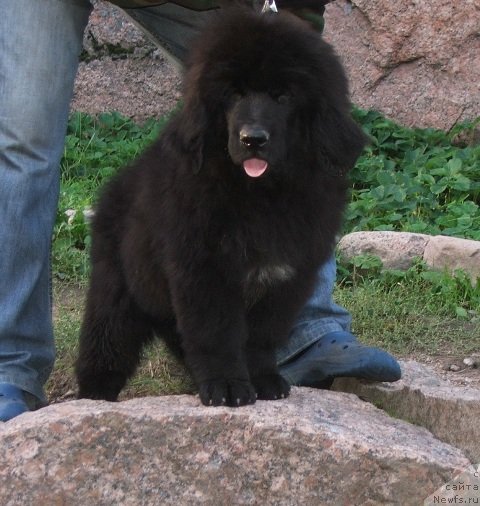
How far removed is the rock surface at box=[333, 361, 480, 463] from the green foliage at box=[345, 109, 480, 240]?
216 centimetres

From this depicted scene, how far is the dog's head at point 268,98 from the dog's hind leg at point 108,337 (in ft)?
2.28

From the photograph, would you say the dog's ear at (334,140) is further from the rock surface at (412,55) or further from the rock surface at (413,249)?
the rock surface at (412,55)

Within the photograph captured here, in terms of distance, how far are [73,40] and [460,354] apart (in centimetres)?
230

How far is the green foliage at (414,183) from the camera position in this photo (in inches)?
242

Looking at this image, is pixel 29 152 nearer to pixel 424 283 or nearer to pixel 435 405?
pixel 435 405

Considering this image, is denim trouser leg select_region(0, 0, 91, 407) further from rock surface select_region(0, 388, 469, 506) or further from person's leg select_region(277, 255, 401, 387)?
person's leg select_region(277, 255, 401, 387)

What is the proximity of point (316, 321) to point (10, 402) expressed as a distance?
1185 millimetres

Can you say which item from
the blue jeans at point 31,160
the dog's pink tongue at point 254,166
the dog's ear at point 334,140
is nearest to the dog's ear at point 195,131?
the dog's pink tongue at point 254,166

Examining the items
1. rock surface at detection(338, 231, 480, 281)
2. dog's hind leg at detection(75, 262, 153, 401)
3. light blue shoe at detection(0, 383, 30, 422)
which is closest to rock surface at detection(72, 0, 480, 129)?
rock surface at detection(338, 231, 480, 281)

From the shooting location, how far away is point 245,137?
306 centimetres

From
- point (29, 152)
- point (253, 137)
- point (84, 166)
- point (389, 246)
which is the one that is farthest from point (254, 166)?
point (84, 166)

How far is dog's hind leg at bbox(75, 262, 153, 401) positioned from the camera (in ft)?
12.0

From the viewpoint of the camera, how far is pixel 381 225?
611 centimetres

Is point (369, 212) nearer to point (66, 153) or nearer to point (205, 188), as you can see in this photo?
point (66, 153)
